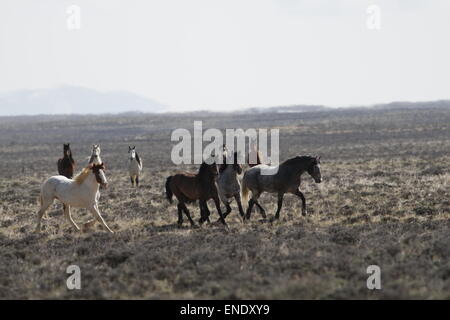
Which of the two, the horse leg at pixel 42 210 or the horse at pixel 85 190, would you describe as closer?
the horse at pixel 85 190

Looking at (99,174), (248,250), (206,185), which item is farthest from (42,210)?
(248,250)

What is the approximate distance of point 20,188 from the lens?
1191 inches

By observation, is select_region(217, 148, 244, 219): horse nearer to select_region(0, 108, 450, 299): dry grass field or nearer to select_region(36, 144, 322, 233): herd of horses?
select_region(36, 144, 322, 233): herd of horses

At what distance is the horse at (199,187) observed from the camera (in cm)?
1515

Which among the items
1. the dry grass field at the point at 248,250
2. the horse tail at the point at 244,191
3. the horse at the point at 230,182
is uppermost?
the horse at the point at 230,182

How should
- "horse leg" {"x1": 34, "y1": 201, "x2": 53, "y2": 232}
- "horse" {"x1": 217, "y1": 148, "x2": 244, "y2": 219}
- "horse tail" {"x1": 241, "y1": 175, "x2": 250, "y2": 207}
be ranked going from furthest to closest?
"horse tail" {"x1": 241, "y1": 175, "x2": 250, "y2": 207}
"horse" {"x1": 217, "y1": 148, "x2": 244, "y2": 219}
"horse leg" {"x1": 34, "y1": 201, "x2": 53, "y2": 232}

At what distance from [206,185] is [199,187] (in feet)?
0.64

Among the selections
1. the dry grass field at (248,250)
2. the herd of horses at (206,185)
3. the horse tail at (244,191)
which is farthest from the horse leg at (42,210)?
the horse tail at (244,191)

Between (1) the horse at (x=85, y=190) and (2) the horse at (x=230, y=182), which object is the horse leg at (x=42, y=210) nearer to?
(1) the horse at (x=85, y=190)

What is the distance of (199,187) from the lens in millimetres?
15305

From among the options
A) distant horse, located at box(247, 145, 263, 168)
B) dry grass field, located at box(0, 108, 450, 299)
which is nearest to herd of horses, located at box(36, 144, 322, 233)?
dry grass field, located at box(0, 108, 450, 299)

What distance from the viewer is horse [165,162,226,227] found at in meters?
15.1
